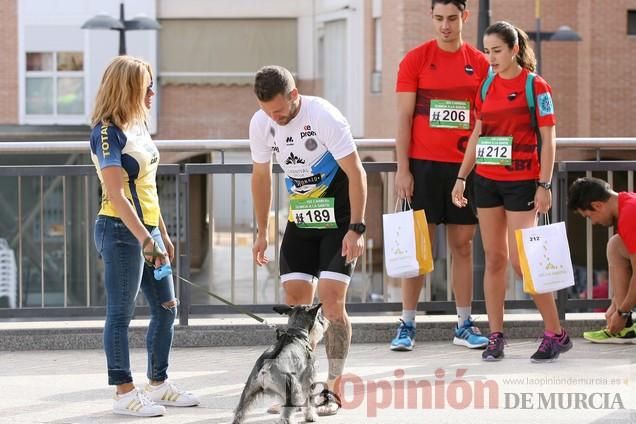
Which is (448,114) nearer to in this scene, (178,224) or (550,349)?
(550,349)

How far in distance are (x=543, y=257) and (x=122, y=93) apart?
298 centimetres

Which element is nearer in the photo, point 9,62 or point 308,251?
point 308,251

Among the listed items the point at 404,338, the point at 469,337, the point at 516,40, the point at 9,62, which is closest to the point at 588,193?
the point at 516,40

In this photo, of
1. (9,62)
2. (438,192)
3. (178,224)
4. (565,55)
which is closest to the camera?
(438,192)

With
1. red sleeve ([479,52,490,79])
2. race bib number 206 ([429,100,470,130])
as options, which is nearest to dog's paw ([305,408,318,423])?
race bib number 206 ([429,100,470,130])

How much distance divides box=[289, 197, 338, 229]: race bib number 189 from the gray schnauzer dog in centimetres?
51

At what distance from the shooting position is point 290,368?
6.10m

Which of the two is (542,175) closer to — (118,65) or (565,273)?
(565,273)

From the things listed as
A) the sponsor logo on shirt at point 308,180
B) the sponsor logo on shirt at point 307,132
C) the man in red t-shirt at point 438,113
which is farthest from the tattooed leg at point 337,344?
the man in red t-shirt at point 438,113

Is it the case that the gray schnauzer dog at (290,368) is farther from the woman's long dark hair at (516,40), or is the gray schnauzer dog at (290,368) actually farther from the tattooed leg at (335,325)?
the woman's long dark hair at (516,40)

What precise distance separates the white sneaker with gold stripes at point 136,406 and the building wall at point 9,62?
36.2 m

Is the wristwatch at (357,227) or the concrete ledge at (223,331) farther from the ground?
the wristwatch at (357,227)

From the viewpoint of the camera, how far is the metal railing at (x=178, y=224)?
30.9 ft

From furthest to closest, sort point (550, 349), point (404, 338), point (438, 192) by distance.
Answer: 1. point (404, 338)
2. point (438, 192)
3. point (550, 349)
